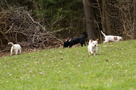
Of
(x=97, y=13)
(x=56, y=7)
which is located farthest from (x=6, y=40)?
(x=97, y=13)

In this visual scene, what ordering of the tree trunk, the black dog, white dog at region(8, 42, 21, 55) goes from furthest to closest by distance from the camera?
the tree trunk < the black dog < white dog at region(8, 42, 21, 55)

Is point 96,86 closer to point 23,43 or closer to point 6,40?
point 23,43

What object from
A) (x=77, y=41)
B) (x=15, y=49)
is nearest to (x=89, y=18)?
(x=77, y=41)

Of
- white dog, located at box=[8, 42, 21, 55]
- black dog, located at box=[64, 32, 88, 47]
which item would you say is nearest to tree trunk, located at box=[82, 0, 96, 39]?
black dog, located at box=[64, 32, 88, 47]

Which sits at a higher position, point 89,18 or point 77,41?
point 89,18

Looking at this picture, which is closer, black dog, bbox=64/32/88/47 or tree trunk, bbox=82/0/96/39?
black dog, bbox=64/32/88/47

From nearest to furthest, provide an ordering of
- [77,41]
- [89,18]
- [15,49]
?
[15,49] < [77,41] < [89,18]

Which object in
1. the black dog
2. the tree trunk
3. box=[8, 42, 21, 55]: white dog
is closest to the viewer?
box=[8, 42, 21, 55]: white dog

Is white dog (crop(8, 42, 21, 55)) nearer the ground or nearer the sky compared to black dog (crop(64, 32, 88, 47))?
nearer the sky

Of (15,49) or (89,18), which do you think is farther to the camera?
(89,18)

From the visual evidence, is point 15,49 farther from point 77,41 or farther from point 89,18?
point 89,18

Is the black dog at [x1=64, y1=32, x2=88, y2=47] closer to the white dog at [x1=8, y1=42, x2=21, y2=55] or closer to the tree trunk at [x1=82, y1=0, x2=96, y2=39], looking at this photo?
the white dog at [x1=8, y1=42, x2=21, y2=55]

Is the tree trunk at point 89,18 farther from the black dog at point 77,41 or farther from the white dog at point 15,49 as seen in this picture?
the white dog at point 15,49

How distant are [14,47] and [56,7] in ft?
47.0
